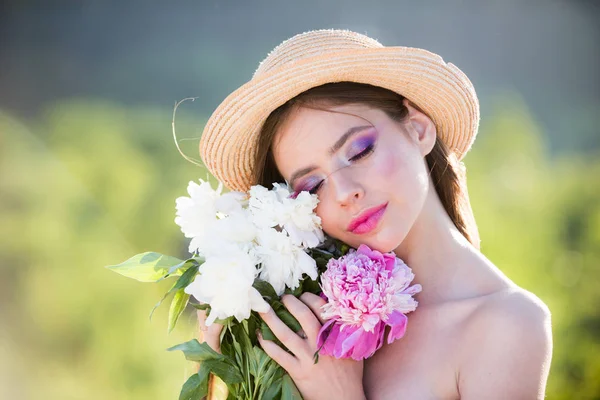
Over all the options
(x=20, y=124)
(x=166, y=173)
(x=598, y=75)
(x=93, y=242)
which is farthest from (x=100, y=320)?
(x=598, y=75)

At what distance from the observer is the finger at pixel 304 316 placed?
77.7 inches

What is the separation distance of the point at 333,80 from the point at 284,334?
2.68 ft

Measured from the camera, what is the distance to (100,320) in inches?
234

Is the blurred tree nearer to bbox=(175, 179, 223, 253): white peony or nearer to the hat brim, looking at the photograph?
the hat brim

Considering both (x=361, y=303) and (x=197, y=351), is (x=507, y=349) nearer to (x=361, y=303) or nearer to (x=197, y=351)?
(x=361, y=303)

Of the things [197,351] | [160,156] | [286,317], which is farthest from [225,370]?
[160,156]

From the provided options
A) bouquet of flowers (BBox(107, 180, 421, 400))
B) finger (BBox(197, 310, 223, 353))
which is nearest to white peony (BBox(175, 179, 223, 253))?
bouquet of flowers (BBox(107, 180, 421, 400))

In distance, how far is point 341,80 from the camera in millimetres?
2213

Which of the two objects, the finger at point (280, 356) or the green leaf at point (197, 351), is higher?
the green leaf at point (197, 351)

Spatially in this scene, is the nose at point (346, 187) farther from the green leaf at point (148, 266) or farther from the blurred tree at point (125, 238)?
the blurred tree at point (125, 238)

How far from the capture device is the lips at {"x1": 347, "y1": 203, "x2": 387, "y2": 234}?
81.2 inches

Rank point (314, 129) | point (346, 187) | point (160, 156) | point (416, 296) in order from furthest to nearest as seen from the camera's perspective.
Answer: point (160, 156) → point (416, 296) → point (314, 129) → point (346, 187)

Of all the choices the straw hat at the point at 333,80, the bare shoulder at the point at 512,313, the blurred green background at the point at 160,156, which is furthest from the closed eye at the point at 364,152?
the blurred green background at the point at 160,156

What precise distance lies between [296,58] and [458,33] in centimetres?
494
